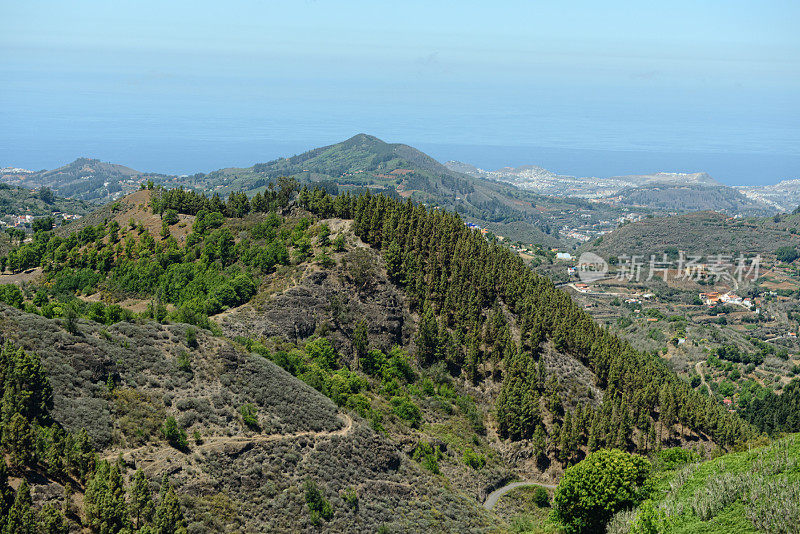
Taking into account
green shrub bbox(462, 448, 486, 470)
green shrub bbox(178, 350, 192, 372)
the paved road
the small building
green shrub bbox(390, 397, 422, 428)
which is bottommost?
the paved road

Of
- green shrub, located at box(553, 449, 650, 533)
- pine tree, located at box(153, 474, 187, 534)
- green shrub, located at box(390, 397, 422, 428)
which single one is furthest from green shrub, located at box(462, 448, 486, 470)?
pine tree, located at box(153, 474, 187, 534)

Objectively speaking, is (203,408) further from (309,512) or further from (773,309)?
(773,309)

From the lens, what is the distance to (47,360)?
129ft

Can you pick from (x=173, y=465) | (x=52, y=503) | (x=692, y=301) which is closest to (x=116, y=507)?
(x=52, y=503)

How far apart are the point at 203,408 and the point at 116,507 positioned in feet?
42.1

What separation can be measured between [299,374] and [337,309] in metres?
14.1

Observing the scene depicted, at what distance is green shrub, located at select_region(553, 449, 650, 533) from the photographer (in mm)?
38281

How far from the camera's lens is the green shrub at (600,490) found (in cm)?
3828

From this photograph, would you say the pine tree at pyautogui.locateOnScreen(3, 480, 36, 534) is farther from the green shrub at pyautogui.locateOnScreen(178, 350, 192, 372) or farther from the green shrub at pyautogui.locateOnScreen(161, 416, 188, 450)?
the green shrub at pyautogui.locateOnScreen(178, 350, 192, 372)

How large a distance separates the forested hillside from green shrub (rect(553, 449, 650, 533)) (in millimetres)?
8672

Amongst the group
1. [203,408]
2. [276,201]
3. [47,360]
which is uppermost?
[276,201]

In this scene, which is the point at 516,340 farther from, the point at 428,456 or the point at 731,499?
the point at 731,499

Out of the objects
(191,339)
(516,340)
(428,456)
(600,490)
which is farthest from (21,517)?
(516,340)

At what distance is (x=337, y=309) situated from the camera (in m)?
67.6
